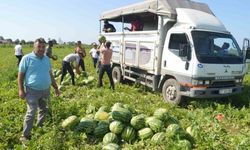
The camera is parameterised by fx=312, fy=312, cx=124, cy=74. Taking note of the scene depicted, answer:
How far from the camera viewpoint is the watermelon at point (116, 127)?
20.3 ft

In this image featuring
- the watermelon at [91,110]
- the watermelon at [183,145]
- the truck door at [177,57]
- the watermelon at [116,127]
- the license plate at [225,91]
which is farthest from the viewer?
the license plate at [225,91]

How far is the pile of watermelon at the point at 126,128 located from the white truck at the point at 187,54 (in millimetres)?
2810

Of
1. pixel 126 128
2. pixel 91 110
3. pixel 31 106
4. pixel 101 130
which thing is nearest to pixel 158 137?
pixel 126 128

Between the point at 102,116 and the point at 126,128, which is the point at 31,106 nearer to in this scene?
the point at 102,116

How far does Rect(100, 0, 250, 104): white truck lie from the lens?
901 centimetres

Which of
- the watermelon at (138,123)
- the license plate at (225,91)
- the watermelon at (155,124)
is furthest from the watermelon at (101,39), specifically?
the watermelon at (155,124)

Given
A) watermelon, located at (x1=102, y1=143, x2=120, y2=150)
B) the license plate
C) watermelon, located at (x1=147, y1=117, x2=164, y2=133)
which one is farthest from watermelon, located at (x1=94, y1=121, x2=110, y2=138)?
the license plate

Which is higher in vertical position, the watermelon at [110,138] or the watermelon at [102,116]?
the watermelon at [102,116]

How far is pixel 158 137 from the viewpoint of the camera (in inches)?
230

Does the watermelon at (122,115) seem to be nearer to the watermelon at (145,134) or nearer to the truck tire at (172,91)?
the watermelon at (145,134)

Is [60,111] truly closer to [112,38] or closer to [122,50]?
[122,50]

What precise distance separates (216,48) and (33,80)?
5754mm

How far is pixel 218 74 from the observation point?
29.9ft

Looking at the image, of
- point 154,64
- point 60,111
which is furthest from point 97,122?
point 154,64
